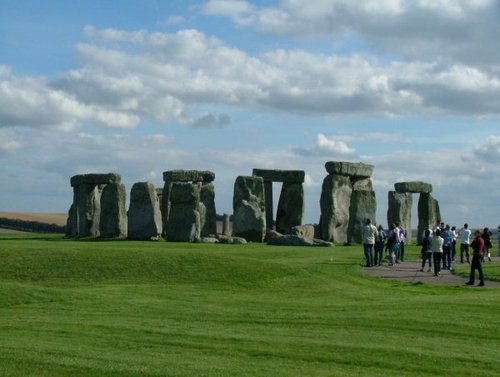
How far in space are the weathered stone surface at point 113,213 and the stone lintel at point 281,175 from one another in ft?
28.7

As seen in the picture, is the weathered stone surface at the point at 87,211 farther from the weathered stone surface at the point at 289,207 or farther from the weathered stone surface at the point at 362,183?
the weathered stone surface at the point at 362,183

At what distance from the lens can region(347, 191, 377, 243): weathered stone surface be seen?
146ft

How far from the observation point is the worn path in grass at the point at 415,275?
2789cm

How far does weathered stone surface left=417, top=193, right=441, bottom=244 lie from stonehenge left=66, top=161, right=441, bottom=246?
0.05 meters

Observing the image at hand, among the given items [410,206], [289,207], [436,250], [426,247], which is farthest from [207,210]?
[436,250]

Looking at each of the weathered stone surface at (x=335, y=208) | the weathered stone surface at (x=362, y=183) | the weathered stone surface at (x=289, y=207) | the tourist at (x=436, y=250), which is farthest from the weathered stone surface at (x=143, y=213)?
the tourist at (x=436, y=250)

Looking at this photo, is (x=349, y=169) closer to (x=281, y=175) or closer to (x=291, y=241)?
(x=281, y=175)

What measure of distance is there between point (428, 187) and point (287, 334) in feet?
111

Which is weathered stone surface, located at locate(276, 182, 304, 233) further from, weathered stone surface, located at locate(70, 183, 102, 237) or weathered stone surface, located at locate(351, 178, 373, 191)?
weathered stone surface, located at locate(70, 183, 102, 237)

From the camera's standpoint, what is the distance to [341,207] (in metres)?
49.4

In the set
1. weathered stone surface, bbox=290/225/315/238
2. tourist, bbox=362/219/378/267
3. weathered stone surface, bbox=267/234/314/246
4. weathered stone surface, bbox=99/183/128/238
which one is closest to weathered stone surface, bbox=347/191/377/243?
weathered stone surface, bbox=290/225/315/238

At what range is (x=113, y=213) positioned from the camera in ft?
153

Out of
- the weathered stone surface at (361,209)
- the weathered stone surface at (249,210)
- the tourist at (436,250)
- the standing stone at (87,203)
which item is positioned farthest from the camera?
the standing stone at (87,203)

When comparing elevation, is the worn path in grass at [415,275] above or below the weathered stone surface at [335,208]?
below
